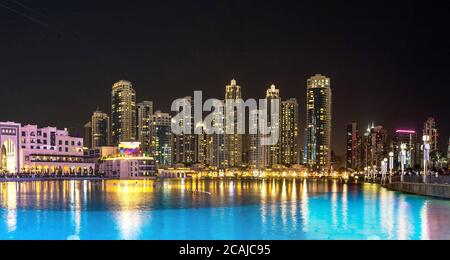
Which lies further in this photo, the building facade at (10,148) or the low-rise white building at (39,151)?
the low-rise white building at (39,151)

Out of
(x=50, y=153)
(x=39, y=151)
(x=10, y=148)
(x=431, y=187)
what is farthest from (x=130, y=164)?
(x=431, y=187)

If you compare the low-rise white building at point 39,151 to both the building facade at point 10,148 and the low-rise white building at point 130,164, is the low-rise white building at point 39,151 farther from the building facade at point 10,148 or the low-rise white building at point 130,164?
→ the low-rise white building at point 130,164

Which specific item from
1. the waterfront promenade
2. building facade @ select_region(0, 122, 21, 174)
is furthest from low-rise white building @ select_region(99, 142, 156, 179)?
the waterfront promenade

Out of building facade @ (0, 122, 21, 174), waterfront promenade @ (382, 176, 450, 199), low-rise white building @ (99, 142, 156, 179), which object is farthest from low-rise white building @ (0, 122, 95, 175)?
waterfront promenade @ (382, 176, 450, 199)

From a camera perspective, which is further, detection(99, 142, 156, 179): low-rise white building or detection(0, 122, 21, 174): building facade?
detection(99, 142, 156, 179): low-rise white building

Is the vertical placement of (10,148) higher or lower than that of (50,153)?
higher

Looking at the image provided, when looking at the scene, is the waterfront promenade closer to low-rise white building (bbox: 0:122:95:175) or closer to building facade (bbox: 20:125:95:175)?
low-rise white building (bbox: 0:122:95:175)

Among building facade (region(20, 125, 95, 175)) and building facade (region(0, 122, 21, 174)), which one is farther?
building facade (region(20, 125, 95, 175))

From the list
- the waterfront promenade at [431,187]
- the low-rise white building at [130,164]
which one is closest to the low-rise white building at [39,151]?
the low-rise white building at [130,164]

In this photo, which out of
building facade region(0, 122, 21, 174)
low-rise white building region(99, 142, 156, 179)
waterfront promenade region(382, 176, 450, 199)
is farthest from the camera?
low-rise white building region(99, 142, 156, 179)

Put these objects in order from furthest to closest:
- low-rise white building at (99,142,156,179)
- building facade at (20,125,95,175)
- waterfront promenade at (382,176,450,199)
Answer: low-rise white building at (99,142,156,179), building facade at (20,125,95,175), waterfront promenade at (382,176,450,199)

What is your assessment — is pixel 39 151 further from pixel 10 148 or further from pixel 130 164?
pixel 130 164

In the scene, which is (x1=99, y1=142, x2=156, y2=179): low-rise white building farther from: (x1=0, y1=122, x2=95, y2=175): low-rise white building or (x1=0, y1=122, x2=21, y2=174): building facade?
(x1=0, y1=122, x2=21, y2=174): building facade
